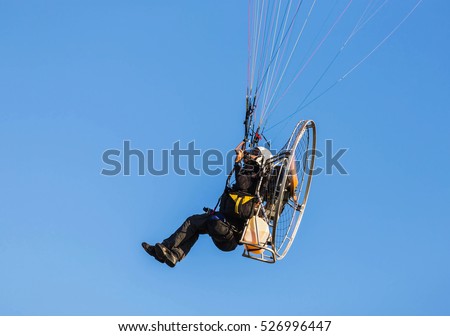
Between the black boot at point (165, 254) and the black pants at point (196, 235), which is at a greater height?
the black pants at point (196, 235)

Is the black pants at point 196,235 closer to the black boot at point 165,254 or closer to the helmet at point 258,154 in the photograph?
the black boot at point 165,254

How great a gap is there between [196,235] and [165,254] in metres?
0.72

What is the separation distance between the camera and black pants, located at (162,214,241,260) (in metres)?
13.8

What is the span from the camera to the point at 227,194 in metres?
13.9

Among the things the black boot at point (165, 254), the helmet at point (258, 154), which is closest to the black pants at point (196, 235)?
the black boot at point (165, 254)

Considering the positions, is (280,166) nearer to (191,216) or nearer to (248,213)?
(248,213)

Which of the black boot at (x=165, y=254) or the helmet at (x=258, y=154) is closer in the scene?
the helmet at (x=258, y=154)

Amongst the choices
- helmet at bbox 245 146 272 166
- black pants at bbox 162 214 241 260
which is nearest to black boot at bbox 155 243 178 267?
black pants at bbox 162 214 241 260

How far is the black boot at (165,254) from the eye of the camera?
13867mm

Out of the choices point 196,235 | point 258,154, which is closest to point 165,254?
point 196,235

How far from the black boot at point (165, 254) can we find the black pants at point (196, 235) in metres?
0.10
